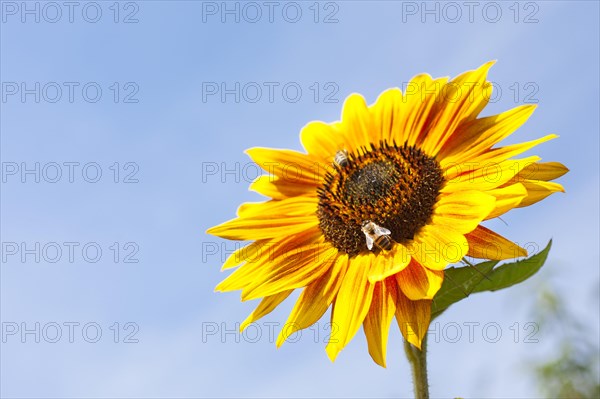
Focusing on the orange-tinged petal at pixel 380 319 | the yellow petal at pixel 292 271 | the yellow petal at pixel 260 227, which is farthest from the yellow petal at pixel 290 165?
the orange-tinged petal at pixel 380 319

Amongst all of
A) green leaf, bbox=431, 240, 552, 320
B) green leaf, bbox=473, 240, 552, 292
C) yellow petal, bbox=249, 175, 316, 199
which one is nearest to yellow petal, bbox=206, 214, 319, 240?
yellow petal, bbox=249, 175, 316, 199

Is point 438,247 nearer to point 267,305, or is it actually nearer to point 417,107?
point 267,305

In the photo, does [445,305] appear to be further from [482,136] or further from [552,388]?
[552,388]

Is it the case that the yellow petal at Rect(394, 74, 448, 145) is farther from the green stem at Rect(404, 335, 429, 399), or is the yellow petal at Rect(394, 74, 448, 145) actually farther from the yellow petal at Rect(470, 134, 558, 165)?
the green stem at Rect(404, 335, 429, 399)

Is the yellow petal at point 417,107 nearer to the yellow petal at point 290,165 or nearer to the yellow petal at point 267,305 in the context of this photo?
the yellow petal at point 290,165

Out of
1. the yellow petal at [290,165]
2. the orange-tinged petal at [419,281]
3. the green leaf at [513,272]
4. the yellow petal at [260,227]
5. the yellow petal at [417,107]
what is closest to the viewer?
the green leaf at [513,272]

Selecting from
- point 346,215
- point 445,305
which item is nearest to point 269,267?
point 346,215
